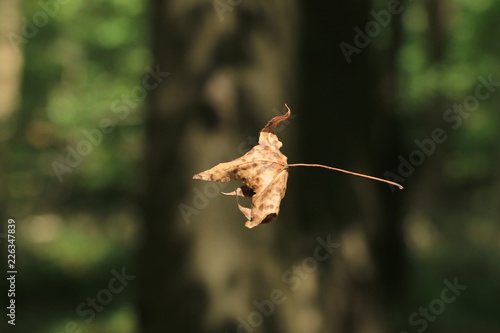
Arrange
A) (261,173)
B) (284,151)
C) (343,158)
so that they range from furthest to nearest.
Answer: (343,158)
(284,151)
(261,173)

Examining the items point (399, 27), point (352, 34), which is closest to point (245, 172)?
point (352, 34)

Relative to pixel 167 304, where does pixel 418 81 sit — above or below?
below

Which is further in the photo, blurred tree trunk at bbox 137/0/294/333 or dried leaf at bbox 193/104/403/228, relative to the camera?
blurred tree trunk at bbox 137/0/294/333

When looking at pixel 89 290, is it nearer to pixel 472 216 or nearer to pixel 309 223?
pixel 309 223

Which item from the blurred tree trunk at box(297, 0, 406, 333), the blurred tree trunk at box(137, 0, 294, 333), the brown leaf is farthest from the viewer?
the blurred tree trunk at box(297, 0, 406, 333)

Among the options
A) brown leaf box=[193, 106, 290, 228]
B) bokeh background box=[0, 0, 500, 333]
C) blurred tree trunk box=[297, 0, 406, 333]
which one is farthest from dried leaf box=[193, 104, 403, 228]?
blurred tree trunk box=[297, 0, 406, 333]

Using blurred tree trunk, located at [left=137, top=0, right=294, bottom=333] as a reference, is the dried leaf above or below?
above

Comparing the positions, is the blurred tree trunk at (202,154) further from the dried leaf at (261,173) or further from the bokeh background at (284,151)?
the dried leaf at (261,173)

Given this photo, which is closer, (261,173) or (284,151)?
(261,173)

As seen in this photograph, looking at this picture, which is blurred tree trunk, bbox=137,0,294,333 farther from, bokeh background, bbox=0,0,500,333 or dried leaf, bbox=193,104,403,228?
dried leaf, bbox=193,104,403,228

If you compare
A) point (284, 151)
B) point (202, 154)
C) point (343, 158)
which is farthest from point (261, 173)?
point (343, 158)

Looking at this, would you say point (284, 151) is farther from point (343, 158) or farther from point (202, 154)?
point (343, 158)
